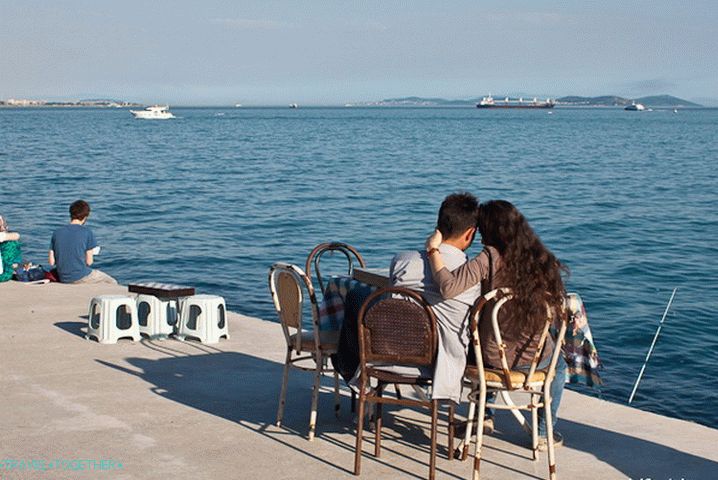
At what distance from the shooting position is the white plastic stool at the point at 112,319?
806cm

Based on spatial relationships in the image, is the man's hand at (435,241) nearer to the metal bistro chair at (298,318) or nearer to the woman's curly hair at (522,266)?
the woman's curly hair at (522,266)

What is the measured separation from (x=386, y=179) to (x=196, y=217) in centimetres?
1379

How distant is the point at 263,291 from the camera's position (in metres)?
15.5

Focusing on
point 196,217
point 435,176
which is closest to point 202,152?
point 435,176

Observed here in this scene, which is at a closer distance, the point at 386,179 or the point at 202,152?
the point at 386,179

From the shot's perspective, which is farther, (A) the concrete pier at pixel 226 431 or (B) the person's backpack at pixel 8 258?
(B) the person's backpack at pixel 8 258

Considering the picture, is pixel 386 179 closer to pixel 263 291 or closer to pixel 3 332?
pixel 263 291

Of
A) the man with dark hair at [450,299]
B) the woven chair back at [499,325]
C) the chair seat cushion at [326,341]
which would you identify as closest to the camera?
the woven chair back at [499,325]

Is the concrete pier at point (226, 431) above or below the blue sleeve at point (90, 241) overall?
below

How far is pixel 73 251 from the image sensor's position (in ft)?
33.7

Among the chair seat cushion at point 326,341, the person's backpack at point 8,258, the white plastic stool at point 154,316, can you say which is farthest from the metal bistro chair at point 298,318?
the person's backpack at point 8,258

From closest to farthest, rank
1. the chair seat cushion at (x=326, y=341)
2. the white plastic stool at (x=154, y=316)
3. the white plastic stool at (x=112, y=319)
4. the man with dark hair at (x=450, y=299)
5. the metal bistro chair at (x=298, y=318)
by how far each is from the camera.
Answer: the man with dark hair at (x=450, y=299), the metal bistro chair at (x=298, y=318), the chair seat cushion at (x=326, y=341), the white plastic stool at (x=112, y=319), the white plastic stool at (x=154, y=316)

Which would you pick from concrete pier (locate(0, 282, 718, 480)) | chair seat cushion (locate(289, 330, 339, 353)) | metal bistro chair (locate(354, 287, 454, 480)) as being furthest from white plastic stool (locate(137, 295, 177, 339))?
metal bistro chair (locate(354, 287, 454, 480))

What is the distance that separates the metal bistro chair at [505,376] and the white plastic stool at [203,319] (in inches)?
126
